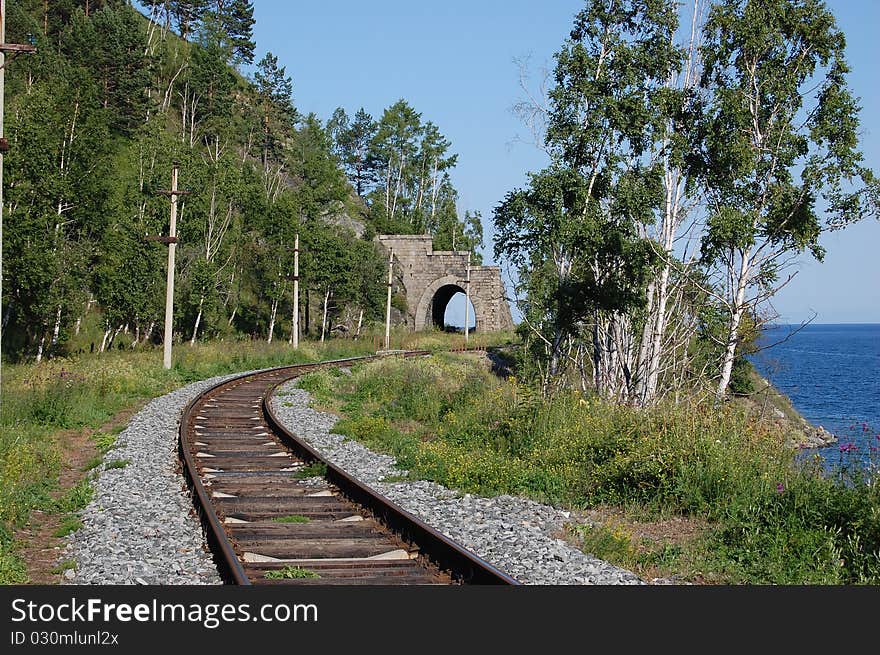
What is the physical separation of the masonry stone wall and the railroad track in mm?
53466

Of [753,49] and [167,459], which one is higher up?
[753,49]

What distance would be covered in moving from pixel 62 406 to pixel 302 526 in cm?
985

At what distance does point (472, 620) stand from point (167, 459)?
26.1 feet

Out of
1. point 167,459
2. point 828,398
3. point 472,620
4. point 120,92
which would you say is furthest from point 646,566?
point 120,92

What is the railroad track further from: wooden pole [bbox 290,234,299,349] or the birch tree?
wooden pole [bbox 290,234,299,349]

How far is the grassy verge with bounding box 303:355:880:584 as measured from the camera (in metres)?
6.94

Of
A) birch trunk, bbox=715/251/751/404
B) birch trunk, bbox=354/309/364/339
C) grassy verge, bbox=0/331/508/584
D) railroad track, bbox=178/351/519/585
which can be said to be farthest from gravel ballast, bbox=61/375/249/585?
birch trunk, bbox=354/309/364/339

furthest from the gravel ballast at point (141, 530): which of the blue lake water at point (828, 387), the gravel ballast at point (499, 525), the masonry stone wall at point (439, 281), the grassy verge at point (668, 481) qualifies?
the masonry stone wall at point (439, 281)

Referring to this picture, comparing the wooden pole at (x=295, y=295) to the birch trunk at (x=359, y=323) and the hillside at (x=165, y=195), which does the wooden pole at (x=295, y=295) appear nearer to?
the hillside at (x=165, y=195)

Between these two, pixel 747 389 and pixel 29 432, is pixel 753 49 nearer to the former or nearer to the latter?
pixel 29 432

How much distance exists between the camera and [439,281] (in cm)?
6681

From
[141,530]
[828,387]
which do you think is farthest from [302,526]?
[828,387]

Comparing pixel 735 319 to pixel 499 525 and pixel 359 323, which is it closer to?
pixel 499 525

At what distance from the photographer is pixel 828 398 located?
5212cm
